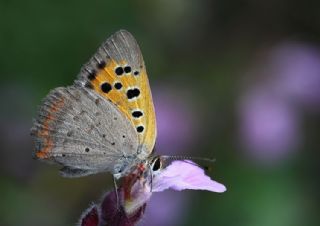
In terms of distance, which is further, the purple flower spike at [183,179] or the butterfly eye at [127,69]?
the butterfly eye at [127,69]

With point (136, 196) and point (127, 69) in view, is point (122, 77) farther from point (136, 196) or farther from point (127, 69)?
point (136, 196)

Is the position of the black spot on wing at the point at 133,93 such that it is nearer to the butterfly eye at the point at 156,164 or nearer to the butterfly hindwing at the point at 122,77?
the butterfly hindwing at the point at 122,77

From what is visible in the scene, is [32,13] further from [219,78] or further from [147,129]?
[147,129]

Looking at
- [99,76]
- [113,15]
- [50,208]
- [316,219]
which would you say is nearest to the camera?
[99,76]

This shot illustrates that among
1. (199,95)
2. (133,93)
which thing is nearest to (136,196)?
(133,93)

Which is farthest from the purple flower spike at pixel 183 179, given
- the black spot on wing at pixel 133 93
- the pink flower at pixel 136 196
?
the black spot on wing at pixel 133 93

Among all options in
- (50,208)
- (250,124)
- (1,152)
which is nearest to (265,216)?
(250,124)
